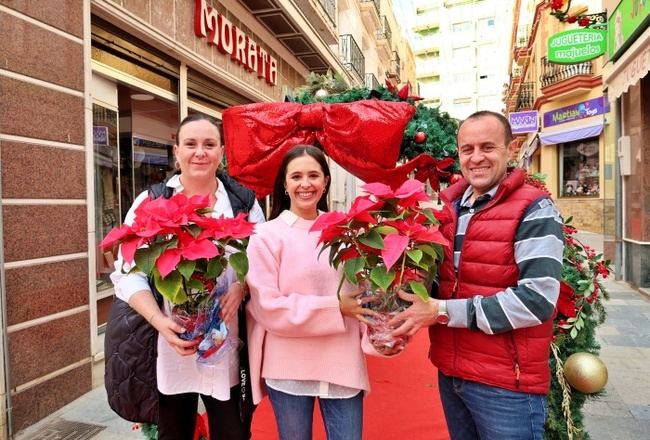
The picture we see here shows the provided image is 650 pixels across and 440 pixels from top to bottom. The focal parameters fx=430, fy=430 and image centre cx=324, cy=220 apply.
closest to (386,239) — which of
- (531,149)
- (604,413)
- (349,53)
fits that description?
(604,413)

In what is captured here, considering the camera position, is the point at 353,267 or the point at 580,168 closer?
the point at 353,267

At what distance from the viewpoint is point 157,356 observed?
1.68 meters

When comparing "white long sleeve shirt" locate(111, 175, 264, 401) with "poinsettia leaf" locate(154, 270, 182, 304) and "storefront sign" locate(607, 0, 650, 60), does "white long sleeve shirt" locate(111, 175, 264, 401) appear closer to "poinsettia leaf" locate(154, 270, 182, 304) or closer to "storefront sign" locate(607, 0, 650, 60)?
"poinsettia leaf" locate(154, 270, 182, 304)

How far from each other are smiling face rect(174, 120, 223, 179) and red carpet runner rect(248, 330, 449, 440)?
1.77 metres

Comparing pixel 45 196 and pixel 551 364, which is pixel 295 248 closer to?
pixel 551 364

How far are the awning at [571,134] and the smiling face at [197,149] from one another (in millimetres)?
14937

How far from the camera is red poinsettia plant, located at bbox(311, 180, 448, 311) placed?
1.18 metres

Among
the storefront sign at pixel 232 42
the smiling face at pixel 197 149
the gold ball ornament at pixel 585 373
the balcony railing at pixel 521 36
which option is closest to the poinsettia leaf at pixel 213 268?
the smiling face at pixel 197 149

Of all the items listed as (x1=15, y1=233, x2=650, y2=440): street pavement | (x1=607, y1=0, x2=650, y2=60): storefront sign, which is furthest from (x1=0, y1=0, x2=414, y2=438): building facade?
(x1=607, y1=0, x2=650, y2=60): storefront sign

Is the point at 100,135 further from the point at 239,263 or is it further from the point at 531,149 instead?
the point at 531,149

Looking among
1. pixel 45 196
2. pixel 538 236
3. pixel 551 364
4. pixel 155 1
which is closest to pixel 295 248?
pixel 538 236

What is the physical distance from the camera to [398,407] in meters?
2.91

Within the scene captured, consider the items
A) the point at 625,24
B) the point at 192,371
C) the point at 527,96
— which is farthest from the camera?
the point at 527,96

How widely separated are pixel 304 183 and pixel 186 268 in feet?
1.93
